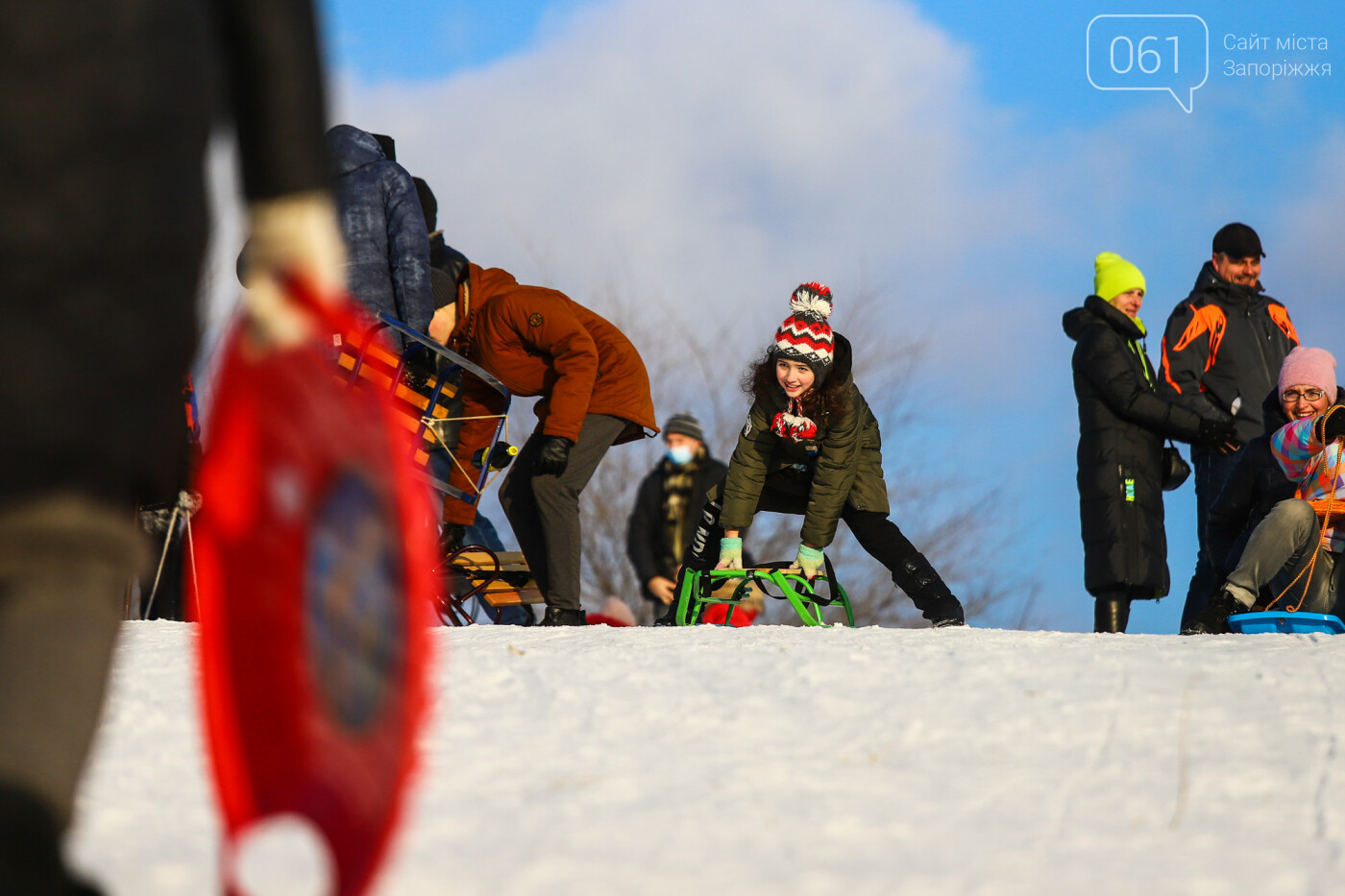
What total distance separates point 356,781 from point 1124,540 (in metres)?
5.74

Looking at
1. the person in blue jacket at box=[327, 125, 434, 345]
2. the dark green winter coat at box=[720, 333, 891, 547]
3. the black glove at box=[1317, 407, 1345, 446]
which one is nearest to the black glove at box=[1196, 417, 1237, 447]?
the black glove at box=[1317, 407, 1345, 446]

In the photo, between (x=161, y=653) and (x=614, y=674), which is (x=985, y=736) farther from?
(x=161, y=653)

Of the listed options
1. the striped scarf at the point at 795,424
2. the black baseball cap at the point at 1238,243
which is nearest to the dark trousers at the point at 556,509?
the striped scarf at the point at 795,424

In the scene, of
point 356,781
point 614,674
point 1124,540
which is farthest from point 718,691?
point 1124,540

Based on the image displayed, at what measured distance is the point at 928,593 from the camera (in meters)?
6.17

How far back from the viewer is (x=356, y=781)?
51.4 inches

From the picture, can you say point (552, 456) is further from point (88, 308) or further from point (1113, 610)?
point (88, 308)

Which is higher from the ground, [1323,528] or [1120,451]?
[1120,451]

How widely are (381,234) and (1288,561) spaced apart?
163 inches

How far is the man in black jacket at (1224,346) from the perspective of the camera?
696 cm

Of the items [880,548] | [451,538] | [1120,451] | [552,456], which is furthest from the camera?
[451,538]

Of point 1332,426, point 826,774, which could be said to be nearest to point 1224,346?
point 1332,426

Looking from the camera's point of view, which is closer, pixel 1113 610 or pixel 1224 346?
pixel 1113 610

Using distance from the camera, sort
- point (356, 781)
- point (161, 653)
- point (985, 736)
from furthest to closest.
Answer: point (161, 653) < point (985, 736) < point (356, 781)
